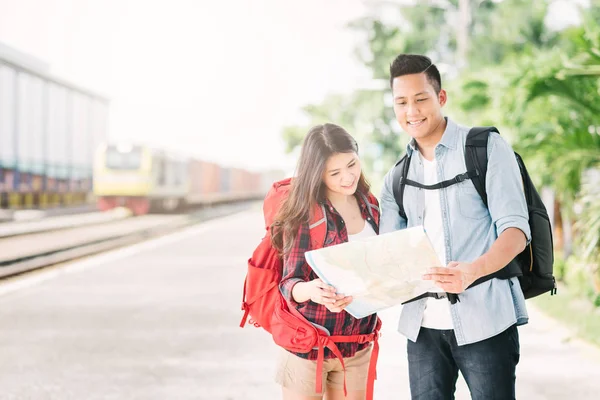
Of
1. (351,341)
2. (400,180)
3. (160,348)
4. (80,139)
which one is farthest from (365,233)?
(80,139)

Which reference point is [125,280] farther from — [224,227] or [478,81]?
[224,227]

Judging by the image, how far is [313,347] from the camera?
279 cm

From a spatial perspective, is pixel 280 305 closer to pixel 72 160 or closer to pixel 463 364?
pixel 463 364

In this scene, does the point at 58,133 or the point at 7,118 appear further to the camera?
the point at 58,133

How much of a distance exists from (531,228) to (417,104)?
57 cm

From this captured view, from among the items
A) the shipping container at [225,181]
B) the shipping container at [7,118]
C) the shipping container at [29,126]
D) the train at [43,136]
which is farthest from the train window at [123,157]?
the shipping container at [225,181]

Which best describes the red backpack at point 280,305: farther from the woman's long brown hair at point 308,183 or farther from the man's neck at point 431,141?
Answer: the man's neck at point 431,141

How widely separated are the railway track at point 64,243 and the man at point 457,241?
10.5 metres

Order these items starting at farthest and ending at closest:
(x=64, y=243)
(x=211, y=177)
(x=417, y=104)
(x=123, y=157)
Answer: (x=211, y=177) → (x=123, y=157) → (x=64, y=243) → (x=417, y=104)

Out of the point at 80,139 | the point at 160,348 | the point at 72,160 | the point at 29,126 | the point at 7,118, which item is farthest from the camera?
the point at 80,139

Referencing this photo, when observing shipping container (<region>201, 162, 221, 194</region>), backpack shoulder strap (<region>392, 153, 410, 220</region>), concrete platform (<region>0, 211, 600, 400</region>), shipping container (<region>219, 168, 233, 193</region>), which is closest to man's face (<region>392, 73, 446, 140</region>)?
backpack shoulder strap (<region>392, 153, 410, 220</region>)

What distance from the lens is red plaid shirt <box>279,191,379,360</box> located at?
2740 millimetres

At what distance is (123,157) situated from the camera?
30.7 m

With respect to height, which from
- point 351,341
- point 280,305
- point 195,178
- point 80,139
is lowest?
point 351,341
